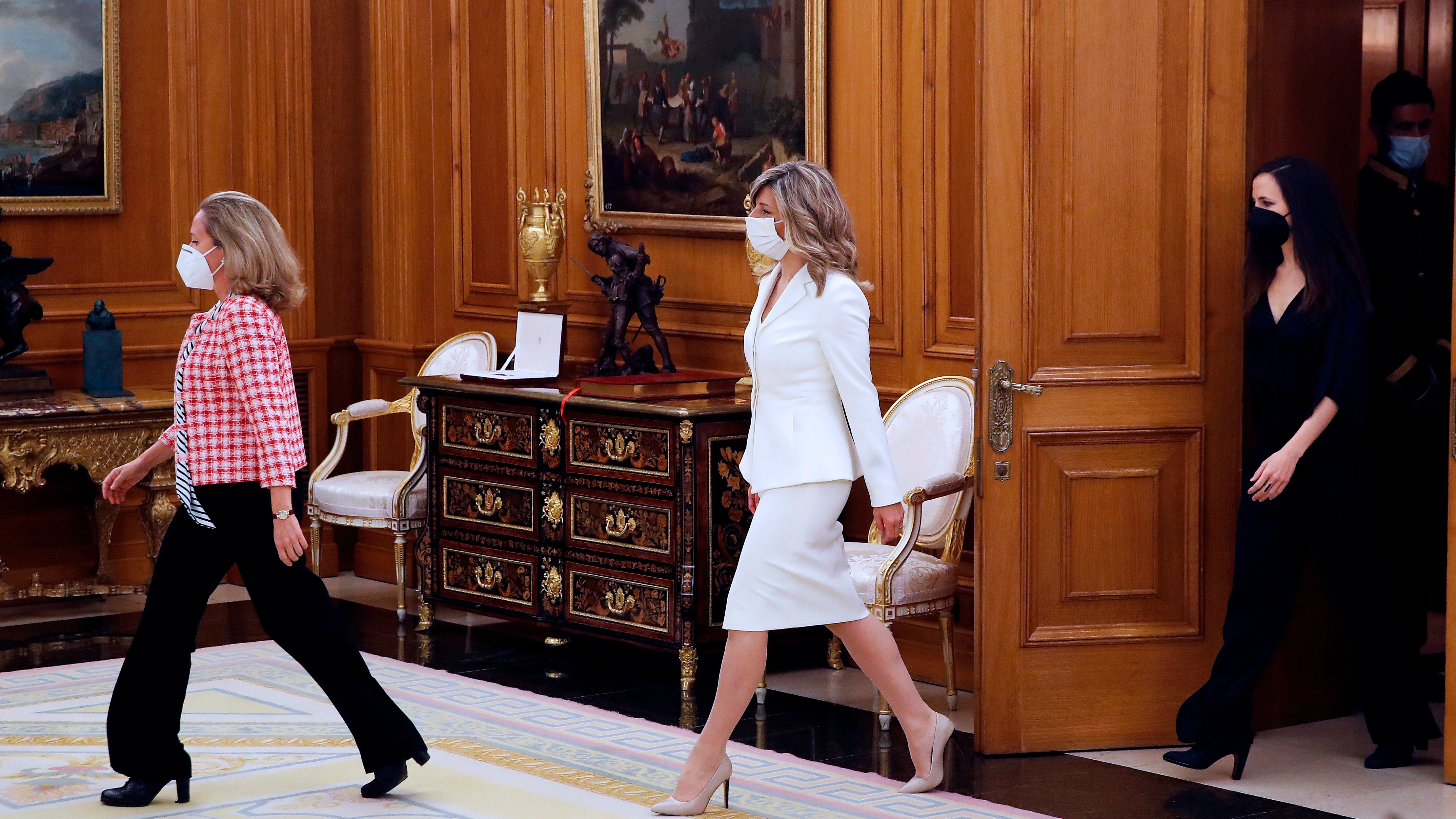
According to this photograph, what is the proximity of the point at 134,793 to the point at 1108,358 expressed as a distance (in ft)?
9.61

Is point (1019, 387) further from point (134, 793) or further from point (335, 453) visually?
point (335, 453)

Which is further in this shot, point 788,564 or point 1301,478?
point 1301,478

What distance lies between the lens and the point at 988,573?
539 cm

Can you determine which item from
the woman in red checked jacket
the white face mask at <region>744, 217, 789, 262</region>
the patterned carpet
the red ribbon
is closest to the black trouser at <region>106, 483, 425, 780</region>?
the woman in red checked jacket

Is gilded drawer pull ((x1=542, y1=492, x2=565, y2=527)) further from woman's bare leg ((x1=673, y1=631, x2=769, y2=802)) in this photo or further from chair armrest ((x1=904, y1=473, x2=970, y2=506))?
woman's bare leg ((x1=673, y1=631, x2=769, y2=802))

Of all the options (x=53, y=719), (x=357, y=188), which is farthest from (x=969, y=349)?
(x=357, y=188)

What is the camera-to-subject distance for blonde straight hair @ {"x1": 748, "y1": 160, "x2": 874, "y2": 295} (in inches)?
Answer: 184

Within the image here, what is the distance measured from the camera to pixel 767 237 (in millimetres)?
4730

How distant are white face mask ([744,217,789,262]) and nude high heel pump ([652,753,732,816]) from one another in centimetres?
129

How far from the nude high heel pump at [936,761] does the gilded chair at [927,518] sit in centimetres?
61

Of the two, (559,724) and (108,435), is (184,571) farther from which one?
(108,435)

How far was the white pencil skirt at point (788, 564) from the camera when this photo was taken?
462 cm

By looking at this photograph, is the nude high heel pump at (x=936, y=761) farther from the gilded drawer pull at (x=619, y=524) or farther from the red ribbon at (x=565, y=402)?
the red ribbon at (x=565, y=402)

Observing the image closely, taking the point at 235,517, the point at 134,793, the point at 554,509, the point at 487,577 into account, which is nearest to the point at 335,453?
Result: the point at 487,577
